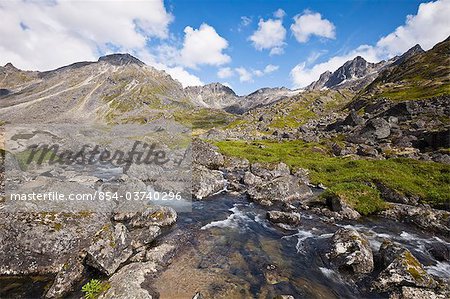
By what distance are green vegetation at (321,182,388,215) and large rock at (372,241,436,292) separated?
12385 millimetres

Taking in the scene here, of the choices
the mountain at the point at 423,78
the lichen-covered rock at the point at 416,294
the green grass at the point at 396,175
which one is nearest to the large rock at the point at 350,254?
the lichen-covered rock at the point at 416,294

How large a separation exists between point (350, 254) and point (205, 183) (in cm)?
2100

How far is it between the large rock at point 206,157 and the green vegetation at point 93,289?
122ft

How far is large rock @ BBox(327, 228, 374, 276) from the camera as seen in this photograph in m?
17.5

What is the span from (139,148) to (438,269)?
6577 cm

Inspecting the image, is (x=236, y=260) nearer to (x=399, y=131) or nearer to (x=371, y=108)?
(x=399, y=131)

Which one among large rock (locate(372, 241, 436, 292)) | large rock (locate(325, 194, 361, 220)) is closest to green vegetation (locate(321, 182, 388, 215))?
large rock (locate(325, 194, 361, 220))

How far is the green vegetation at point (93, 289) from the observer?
14.5 metres

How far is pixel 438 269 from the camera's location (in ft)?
59.7

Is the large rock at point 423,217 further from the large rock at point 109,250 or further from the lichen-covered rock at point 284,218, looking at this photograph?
the large rock at point 109,250

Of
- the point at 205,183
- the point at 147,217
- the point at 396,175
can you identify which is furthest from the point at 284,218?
the point at 396,175

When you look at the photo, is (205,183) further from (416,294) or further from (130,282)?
(416,294)

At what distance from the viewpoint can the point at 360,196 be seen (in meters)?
30.2

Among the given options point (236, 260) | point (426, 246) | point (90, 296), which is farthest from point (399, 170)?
point (90, 296)
